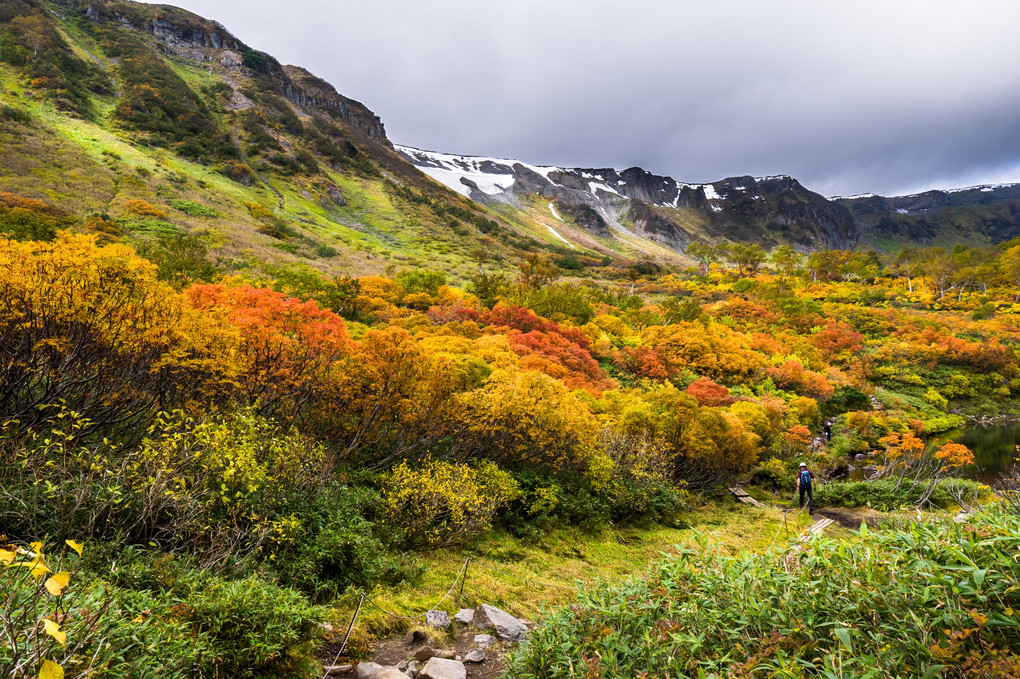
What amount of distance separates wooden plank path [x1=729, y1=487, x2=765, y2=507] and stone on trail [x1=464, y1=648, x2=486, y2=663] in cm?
1385

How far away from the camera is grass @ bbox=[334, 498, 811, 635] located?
21.4ft

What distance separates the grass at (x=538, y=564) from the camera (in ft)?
21.4

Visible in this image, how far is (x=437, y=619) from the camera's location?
6.14 m

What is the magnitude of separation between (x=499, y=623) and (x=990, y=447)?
1218 inches

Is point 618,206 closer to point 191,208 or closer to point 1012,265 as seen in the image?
point 1012,265

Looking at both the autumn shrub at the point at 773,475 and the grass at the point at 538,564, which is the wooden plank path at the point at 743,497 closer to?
the grass at the point at 538,564

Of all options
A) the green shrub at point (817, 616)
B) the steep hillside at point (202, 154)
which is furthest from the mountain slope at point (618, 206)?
the green shrub at point (817, 616)

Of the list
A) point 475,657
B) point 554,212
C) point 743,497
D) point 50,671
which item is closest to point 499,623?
point 475,657

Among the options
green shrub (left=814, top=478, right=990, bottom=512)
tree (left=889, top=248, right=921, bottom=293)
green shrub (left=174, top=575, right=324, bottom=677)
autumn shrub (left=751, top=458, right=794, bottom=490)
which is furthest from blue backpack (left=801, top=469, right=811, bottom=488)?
tree (left=889, top=248, right=921, bottom=293)

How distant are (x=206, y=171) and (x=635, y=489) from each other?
60877mm

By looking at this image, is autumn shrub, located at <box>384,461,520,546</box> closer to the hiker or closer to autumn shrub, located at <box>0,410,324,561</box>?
autumn shrub, located at <box>0,410,324,561</box>

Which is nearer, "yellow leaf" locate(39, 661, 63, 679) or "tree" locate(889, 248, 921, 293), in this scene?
"yellow leaf" locate(39, 661, 63, 679)

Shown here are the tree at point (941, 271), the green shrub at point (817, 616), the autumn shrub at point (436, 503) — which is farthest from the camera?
the tree at point (941, 271)

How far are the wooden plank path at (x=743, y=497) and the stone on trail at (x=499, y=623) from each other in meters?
12.9
